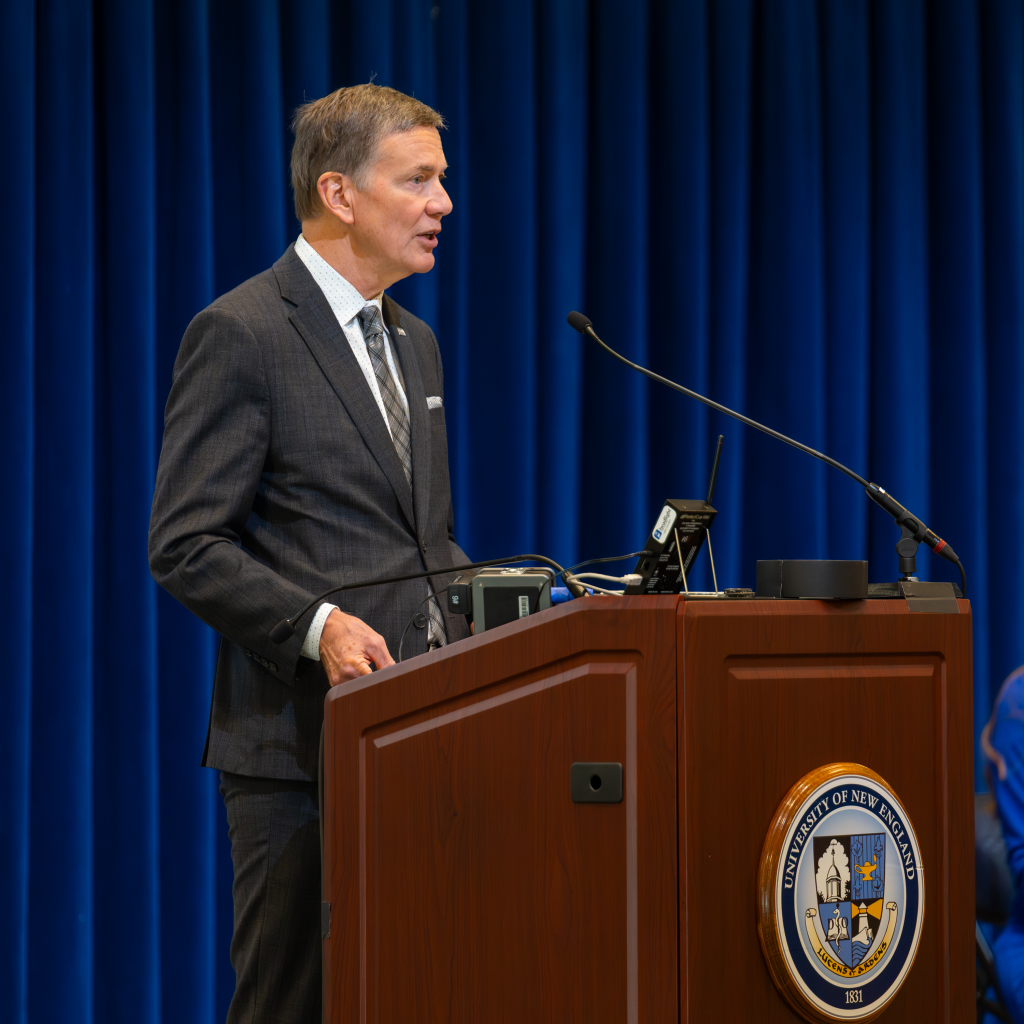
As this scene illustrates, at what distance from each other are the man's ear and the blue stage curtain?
84 centimetres

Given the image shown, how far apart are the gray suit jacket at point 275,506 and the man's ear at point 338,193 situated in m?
0.15

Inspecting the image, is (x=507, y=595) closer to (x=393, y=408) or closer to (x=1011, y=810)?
(x=393, y=408)

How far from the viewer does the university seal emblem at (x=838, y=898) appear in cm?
102

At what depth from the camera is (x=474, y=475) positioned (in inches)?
104

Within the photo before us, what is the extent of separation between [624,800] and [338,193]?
1073 millimetres

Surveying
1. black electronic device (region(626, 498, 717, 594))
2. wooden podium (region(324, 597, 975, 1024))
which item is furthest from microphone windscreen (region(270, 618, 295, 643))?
black electronic device (region(626, 498, 717, 594))

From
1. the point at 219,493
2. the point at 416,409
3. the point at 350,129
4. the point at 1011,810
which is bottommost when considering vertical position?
the point at 1011,810

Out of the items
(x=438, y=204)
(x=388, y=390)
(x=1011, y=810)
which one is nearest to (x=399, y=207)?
(x=438, y=204)

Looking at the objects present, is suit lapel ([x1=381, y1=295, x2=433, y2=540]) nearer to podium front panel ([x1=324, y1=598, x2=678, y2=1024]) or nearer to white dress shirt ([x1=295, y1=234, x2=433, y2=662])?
white dress shirt ([x1=295, y1=234, x2=433, y2=662])

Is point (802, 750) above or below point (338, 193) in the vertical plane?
below

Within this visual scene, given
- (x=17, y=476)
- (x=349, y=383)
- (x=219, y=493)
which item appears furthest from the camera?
(x=17, y=476)

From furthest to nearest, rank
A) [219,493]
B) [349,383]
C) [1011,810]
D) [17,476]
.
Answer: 1. [17,476]
2. [1011,810]
3. [349,383]
4. [219,493]

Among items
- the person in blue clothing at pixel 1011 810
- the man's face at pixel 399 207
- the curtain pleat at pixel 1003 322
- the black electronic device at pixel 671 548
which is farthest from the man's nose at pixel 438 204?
the curtain pleat at pixel 1003 322

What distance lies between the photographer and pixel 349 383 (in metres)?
1.57
